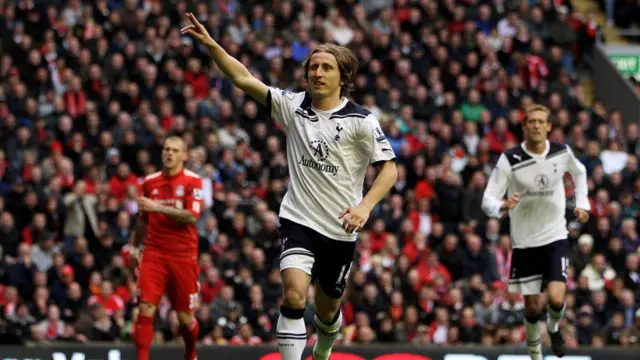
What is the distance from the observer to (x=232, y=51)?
2591cm

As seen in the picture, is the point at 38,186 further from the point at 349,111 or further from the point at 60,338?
the point at 349,111

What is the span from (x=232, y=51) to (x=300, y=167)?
1383cm

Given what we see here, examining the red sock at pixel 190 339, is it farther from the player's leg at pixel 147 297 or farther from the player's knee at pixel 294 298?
the player's knee at pixel 294 298

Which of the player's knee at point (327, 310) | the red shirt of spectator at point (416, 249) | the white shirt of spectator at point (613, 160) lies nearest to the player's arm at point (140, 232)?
the player's knee at point (327, 310)

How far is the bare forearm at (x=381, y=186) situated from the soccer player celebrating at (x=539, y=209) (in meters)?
3.63

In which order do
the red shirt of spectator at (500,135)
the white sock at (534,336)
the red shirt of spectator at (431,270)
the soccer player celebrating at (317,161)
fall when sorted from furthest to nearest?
1. the red shirt of spectator at (500,135)
2. the red shirt of spectator at (431,270)
3. the white sock at (534,336)
4. the soccer player celebrating at (317,161)

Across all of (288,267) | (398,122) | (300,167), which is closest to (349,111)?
(300,167)

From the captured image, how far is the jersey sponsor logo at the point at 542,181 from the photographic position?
51.9ft

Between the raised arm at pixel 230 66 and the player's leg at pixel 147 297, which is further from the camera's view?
the player's leg at pixel 147 297

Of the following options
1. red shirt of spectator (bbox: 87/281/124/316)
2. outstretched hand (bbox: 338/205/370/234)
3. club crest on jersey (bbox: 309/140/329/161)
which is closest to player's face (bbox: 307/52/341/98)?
club crest on jersey (bbox: 309/140/329/161)

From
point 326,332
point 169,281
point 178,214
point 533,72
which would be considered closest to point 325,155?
point 326,332

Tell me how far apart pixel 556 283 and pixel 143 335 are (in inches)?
175

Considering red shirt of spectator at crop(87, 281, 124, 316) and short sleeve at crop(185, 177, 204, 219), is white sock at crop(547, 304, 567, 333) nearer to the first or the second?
short sleeve at crop(185, 177, 204, 219)

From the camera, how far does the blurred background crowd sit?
21.3 metres
